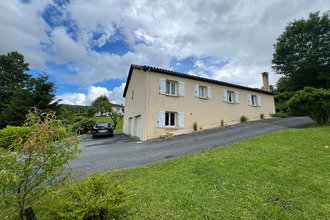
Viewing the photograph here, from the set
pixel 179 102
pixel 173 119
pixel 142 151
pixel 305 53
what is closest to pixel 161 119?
pixel 173 119

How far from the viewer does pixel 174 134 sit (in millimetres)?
10008

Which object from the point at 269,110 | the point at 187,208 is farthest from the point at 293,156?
the point at 269,110

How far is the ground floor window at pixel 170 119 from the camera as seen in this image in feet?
35.2

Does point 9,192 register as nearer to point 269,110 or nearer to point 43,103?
point 43,103

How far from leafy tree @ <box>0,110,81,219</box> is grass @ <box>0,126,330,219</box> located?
0.46 m

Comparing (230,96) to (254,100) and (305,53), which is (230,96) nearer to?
(254,100)

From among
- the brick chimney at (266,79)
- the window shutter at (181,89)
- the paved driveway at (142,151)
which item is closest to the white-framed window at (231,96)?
the window shutter at (181,89)

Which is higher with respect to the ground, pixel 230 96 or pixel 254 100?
pixel 230 96

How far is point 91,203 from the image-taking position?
1.85m

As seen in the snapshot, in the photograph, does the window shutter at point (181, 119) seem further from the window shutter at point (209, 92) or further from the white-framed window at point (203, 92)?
the window shutter at point (209, 92)

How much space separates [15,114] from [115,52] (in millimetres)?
12204

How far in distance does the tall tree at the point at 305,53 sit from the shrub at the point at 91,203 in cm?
2954

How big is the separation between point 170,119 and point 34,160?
30.7 feet

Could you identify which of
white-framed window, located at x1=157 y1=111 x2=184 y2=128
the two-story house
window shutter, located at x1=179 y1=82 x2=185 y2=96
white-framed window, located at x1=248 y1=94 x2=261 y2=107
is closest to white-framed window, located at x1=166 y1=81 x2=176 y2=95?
the two-story house
